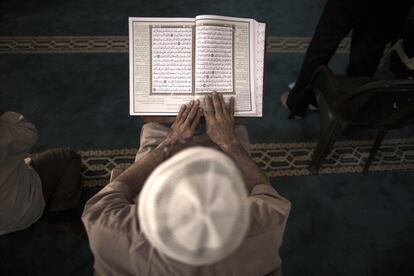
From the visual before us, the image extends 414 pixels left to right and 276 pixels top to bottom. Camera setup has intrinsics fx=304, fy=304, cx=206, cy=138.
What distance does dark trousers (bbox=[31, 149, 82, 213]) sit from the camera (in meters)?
1.42

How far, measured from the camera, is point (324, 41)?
1726 mm

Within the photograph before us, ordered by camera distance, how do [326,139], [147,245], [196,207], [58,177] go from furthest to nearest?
[326,139] → [58,177] → [147,245] → [196,207]

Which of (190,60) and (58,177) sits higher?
(190,60)

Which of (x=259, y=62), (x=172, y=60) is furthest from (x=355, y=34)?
(x=172, y=60)

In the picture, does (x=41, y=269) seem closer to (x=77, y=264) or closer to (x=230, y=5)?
(x=77, y=264)

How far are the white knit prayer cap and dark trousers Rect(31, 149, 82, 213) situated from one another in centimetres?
110

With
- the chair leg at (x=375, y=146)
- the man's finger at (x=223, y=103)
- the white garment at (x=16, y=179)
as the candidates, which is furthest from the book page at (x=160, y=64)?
the chair leg at (x=375, y=146)

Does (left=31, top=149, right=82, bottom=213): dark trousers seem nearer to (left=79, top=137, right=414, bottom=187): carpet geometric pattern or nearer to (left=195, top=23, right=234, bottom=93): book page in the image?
(left=79, top=137, right=414, bottom=187): carpet geometric pattern

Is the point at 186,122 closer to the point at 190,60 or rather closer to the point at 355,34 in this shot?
the point at 190,60

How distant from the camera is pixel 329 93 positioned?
1.64 m

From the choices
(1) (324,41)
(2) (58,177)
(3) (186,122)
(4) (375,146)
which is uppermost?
(1) (324,41)

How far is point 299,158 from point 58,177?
1398mm

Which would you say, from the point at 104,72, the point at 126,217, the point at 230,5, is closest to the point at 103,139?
the point at 104,72

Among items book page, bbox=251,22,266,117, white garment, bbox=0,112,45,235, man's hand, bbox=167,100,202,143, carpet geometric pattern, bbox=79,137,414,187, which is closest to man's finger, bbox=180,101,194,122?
man's hand, bbox=167,100,202,143
